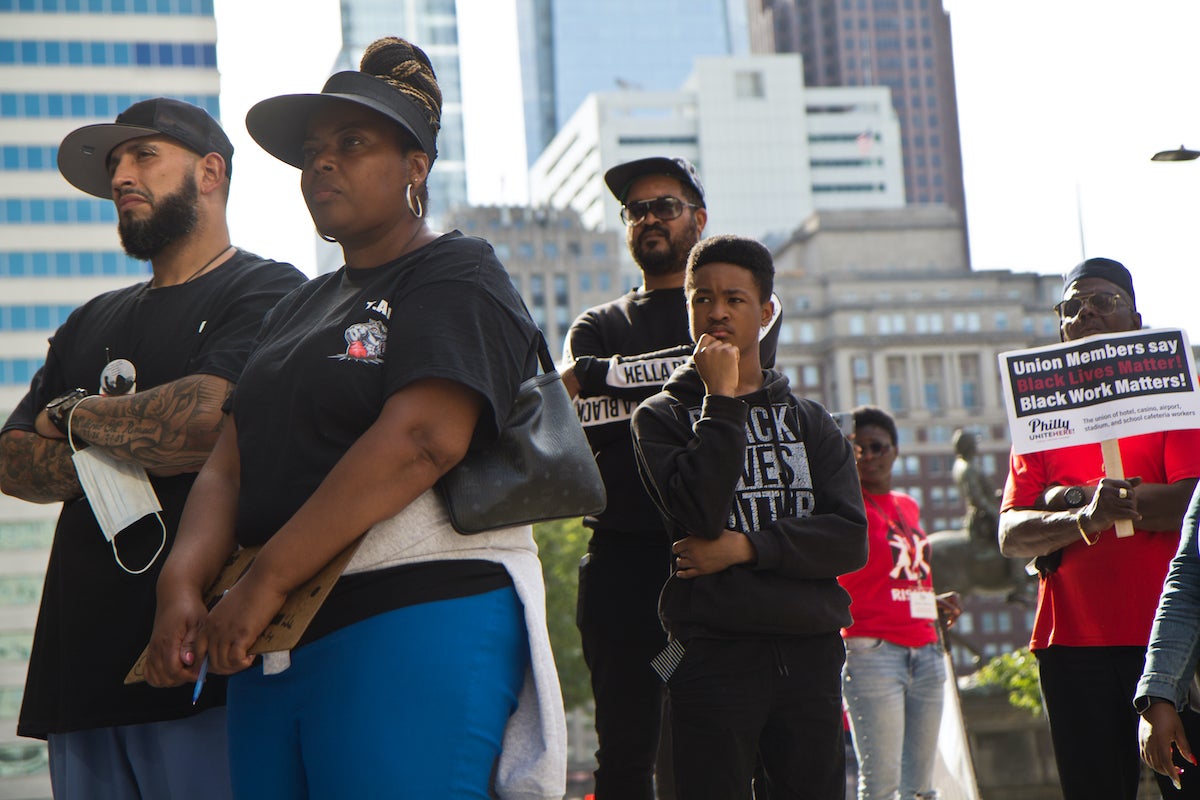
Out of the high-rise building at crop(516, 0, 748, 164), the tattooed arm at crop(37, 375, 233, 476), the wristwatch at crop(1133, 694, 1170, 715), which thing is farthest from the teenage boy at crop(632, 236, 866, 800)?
the high-rise building at crop(516, 0, 748, 164)

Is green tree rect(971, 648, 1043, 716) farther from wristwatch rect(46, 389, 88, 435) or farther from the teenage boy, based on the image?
wristwatch rect(46, 389, 88, 435)

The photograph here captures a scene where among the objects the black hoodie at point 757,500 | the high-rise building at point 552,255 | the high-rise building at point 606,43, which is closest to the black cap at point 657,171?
the black hoodie at point 757,500

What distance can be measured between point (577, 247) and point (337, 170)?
381ft

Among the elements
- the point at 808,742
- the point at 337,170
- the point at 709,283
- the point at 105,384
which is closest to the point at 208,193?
the point at 105,384

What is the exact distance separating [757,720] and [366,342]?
1.45 meters

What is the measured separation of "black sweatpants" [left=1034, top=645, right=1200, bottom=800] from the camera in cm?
422

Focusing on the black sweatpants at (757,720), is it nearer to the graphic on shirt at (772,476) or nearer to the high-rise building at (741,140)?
the graphic on shirt at (772,476)

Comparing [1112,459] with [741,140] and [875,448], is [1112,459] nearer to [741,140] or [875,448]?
[875,448]

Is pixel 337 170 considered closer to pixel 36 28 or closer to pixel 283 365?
pixel 283 365

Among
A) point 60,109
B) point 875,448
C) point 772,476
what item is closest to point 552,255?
point 60,109

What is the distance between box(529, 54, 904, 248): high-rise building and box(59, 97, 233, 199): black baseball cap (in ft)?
469

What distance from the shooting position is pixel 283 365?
9.68 ft

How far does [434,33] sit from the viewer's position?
646 feet

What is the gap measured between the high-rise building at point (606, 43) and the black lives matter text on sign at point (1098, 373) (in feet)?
610
